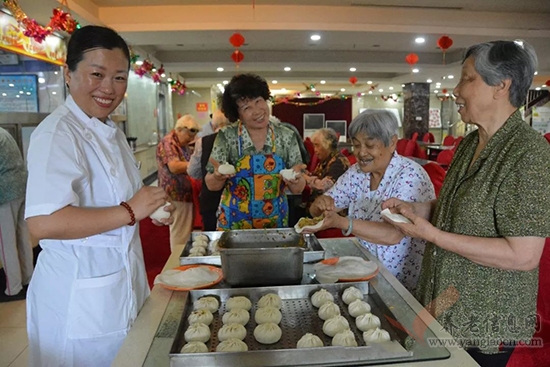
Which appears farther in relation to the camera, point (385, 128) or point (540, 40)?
point (540, 40)

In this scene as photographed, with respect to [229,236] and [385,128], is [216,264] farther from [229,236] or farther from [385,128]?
[385,128]

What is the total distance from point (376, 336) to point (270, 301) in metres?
0.34

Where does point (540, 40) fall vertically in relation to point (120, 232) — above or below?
above

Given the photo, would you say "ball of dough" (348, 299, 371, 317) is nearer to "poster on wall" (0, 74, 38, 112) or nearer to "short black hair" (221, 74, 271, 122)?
"short black hair" (221, 74, 271, 122)

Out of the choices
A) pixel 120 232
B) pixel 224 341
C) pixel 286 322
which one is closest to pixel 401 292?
pixel 286 322

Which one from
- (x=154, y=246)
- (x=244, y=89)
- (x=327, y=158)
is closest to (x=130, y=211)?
(x=244, y=89)

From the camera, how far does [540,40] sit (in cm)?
721

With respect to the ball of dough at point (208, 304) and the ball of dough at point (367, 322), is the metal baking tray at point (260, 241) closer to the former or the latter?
the ball of dough at point (208, 304)

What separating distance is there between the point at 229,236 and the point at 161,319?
1.57ft

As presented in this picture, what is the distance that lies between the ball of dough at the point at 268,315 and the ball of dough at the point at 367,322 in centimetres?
23

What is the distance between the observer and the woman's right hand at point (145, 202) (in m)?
1.15

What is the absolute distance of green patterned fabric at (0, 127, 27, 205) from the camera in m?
3.30

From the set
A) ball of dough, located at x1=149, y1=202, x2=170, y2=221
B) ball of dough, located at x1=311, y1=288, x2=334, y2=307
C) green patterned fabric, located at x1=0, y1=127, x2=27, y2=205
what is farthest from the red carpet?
A: ball of dough, located at x1=311, y1=288, x2=334, y2=307

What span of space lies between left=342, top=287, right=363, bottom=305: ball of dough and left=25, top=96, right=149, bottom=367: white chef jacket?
0.67m
